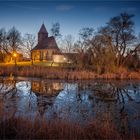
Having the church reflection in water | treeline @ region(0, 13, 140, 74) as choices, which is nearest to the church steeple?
treeline @ region(0, 13, 140, 74)

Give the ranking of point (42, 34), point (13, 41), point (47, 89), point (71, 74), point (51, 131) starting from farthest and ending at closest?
point (42, 34)
point (13, 41)
point (71, 74)
point (47, 89)
point (51, 131)

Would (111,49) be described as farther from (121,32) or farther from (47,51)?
(47,51)

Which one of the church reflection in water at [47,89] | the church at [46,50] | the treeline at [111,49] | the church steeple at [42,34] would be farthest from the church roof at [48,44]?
the church reflection in water at [47,89]

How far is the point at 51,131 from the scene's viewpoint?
5773mm

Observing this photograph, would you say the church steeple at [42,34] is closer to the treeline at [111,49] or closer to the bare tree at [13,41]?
the bare tree at [13,41]

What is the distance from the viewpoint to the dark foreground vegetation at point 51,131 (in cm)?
557

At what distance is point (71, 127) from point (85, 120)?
1.72 meters

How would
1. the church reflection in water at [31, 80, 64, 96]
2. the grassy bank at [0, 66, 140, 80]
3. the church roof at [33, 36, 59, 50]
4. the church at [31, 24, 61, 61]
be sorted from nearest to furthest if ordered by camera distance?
the church reflection in water at [31, 80, 64, 96]
the grassy bank at [0, 66, 140, 80]
the church at [31, 24, 61, 61]
the church roof at [33, 36, 59, 50]

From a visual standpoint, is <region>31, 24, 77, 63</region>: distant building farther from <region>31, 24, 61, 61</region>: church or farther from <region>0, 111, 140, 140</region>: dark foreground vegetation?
<region>0, 111, 140, 140</region>: dark foreground vegetation

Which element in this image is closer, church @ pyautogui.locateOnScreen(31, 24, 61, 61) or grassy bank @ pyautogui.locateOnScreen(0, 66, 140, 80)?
grassy bank @ pyautogui.locateOnScreen(0, 66, 140, 80)

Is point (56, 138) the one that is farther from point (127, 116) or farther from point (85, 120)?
point (127, 116)

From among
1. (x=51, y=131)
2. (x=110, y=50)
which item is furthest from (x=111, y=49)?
(x=51, y=131)

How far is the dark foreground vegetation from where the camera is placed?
557cm

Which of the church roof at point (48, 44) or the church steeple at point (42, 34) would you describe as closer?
the church roof at point (48, 44)
